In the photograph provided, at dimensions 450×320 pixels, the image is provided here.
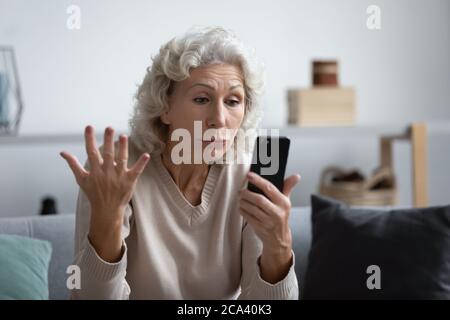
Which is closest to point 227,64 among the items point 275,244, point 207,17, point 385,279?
point 275,244

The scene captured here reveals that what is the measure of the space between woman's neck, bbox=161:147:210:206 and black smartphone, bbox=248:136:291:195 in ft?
0.99

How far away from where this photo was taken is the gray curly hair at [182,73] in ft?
3.49

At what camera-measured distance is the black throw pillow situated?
148 centimetres

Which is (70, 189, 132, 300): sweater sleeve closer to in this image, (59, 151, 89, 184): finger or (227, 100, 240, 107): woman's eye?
(59, 151, 89, 184): finger

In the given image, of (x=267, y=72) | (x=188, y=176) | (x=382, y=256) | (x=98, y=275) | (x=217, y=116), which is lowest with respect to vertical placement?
(x=382, y=256)

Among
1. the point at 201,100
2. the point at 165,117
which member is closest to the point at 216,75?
the point at 201,100

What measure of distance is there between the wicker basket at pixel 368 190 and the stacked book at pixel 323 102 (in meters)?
0.22

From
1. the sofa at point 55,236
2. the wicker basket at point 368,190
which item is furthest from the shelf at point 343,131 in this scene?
the sofa at point 55,236

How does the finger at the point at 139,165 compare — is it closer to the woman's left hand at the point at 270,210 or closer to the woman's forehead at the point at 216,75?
the woman's left hand at the point at 270,210

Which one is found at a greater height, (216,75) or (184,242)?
(216,75)

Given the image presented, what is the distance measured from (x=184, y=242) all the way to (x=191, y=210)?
0.06 meters

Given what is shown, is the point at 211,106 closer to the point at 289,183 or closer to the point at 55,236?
the point at 289,183

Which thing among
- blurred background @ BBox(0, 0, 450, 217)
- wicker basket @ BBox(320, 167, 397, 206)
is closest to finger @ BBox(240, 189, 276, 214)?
blurred background @ BBox(0, 0, 450, 217)

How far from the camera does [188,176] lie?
1.20 meters
